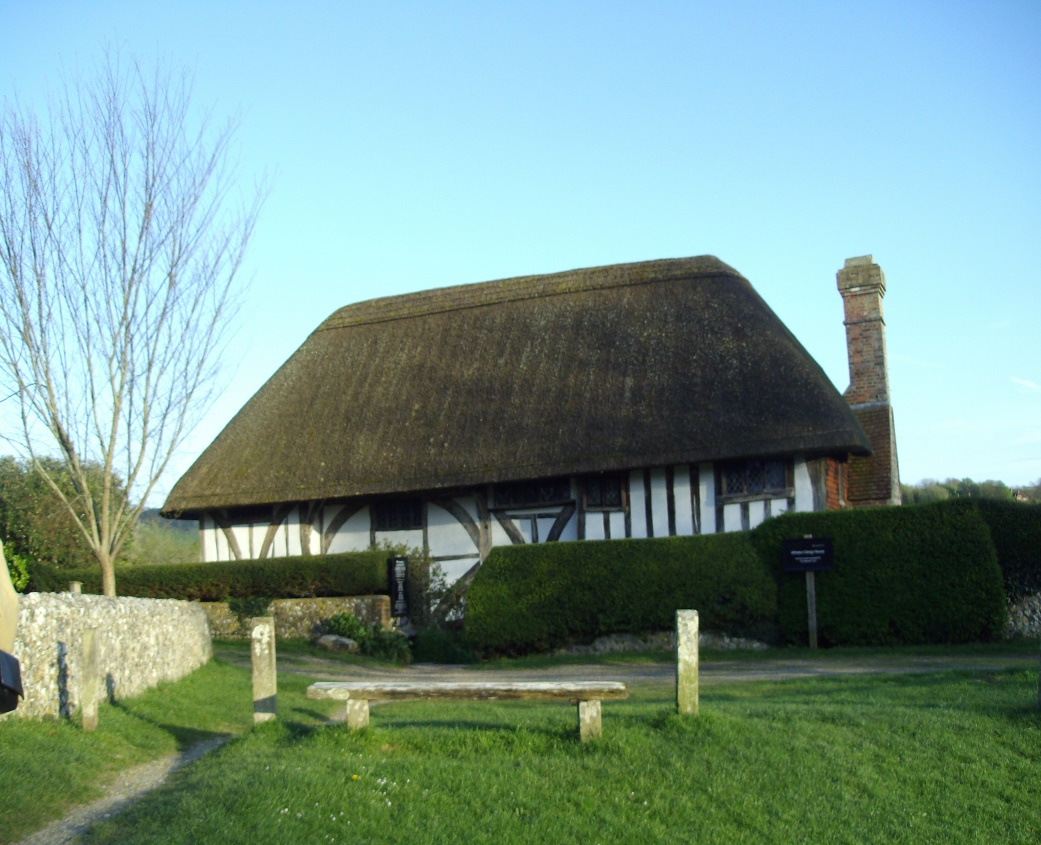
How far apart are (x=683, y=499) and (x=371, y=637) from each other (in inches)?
262

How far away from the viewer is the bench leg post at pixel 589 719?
8.71 meters

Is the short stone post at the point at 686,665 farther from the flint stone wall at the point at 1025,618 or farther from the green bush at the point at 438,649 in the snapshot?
Answer: the green bush at the point at 438,649

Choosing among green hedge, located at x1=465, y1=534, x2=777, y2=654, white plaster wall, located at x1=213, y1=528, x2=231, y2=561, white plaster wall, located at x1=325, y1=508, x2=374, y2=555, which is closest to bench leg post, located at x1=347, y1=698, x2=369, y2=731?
green hedge, located at x1=465, y1=534, x2=777, y2=654

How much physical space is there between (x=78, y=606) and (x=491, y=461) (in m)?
12.6

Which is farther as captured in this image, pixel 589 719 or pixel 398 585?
pixel 398 585

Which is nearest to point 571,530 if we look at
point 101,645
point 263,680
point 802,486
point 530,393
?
point 530,393

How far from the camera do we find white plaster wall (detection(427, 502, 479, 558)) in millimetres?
23531

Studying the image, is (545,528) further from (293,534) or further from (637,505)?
(293,534)

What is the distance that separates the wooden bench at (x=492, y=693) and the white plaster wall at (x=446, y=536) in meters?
14.1

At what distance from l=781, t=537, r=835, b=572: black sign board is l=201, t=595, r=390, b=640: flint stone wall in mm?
8069

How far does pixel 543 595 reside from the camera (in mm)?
19359

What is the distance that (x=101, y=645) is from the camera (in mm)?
11281

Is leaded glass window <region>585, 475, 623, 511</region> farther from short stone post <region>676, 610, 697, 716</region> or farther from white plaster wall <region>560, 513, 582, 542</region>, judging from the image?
short stone post <region>676, 610, 697, 716</region>

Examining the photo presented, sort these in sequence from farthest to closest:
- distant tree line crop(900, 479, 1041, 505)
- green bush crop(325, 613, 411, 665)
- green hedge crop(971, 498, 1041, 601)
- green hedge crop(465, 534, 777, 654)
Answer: distant tree line crop(900, 479, 1041, 505), green bush crop(325, 613, 411, 665), green hedge crop(465, 534, 777, 654), green hedge crop(971, 498, 1041, 601)
